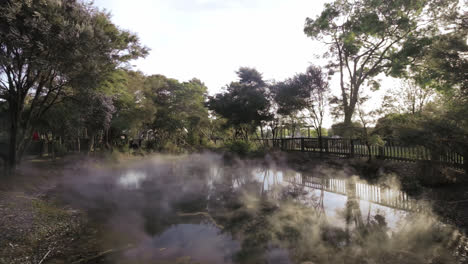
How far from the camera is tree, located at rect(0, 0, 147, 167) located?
6.53 metres

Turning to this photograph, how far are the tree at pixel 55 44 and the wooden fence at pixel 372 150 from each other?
1174 centimetres

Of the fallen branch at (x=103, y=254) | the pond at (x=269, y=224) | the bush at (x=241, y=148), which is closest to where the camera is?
the fallen branch at (x=103, y=254)

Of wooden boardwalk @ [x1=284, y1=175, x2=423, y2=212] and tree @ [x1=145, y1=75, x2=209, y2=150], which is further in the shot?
tree @ [x1=145, y1=75, x2=209, y2=150]

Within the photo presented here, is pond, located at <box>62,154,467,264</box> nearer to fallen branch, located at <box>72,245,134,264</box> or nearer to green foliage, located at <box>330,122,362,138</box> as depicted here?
fallen branch, located at <box>72,245,134,264</box>

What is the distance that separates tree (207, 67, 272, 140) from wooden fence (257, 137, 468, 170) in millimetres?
2985

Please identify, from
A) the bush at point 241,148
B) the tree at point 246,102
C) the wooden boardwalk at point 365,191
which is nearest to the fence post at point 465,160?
the wooden boardwalk at point 365,191

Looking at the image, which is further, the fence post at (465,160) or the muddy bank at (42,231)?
the fence post at (465,160)

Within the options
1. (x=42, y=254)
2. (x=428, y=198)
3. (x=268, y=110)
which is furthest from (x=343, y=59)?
(x=42, y=254)

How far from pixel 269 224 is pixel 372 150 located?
9.61m

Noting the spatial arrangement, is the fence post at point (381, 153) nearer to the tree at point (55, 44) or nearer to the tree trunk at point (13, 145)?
the tree at point (55, 44)

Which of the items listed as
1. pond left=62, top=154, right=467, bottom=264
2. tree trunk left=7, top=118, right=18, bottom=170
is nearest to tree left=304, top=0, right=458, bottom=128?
pond left=62, top=154, right=467, bottom=264

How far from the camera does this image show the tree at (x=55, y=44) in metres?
6.53

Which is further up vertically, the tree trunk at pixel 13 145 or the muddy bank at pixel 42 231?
the tree trunk at pixel 13 145

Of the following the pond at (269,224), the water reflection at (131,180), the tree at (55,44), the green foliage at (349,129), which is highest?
the tree at (55,44)
